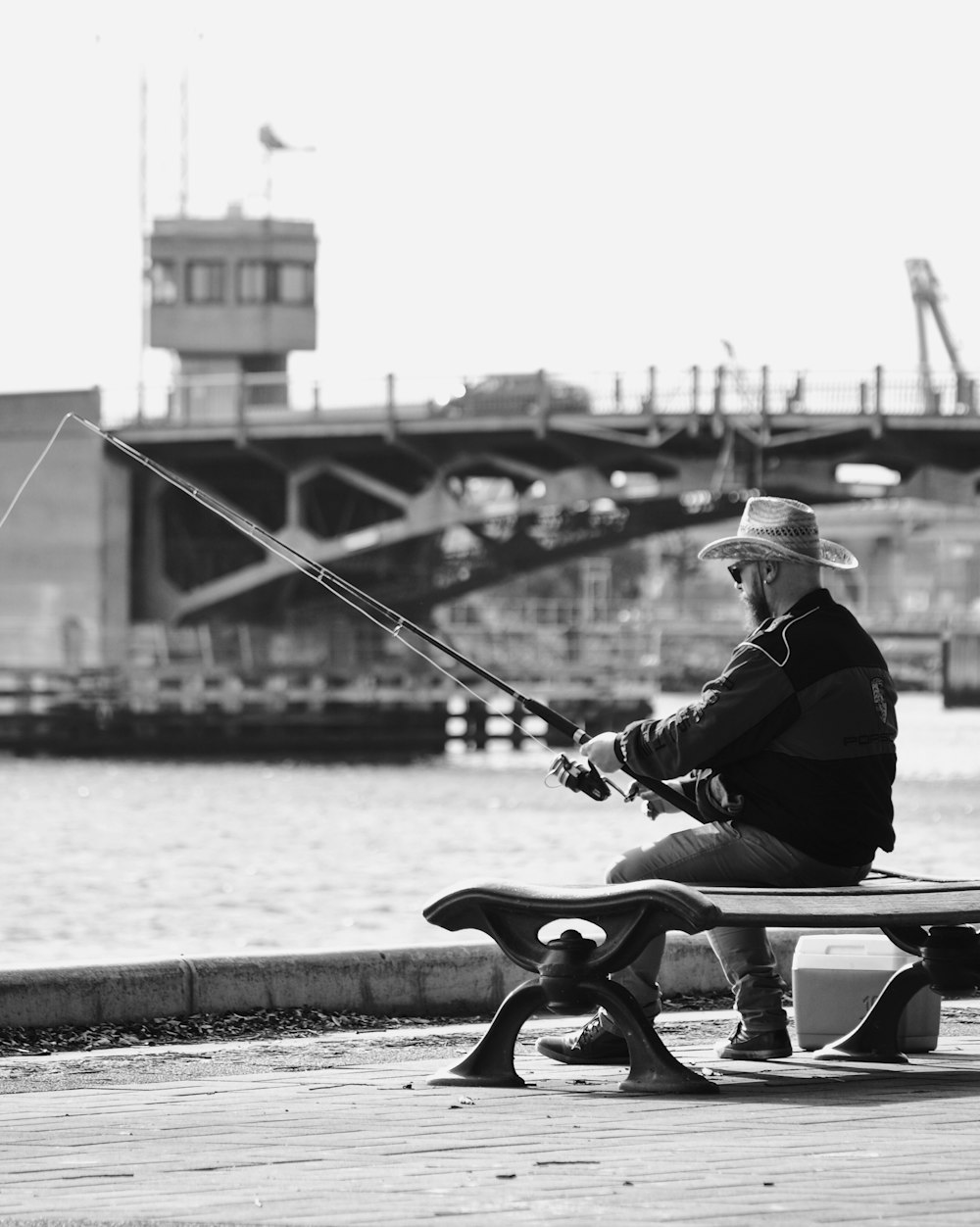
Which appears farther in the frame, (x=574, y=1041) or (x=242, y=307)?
(x=242, y=307)

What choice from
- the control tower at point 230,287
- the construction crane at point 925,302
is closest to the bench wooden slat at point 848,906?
the control tower at point 230,287

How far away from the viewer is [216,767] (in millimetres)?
51906

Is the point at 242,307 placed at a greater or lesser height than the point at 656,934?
greater

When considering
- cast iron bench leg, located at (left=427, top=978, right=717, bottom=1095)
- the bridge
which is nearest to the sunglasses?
cast iron bench leg, located at (left=427, top=978, right=717, bottom=1095)

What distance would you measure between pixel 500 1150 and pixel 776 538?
6.21 feet

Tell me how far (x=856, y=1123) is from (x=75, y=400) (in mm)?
50051

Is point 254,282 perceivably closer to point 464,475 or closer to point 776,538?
point 464,475

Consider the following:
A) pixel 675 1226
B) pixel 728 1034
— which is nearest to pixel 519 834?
pixel 728 1034

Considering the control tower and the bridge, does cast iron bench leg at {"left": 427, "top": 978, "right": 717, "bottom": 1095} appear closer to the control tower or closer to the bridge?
the bridge

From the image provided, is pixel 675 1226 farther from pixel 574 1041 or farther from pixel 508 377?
pixel 508 377

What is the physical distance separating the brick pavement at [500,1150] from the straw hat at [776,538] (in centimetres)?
123

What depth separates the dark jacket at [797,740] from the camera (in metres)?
5.89

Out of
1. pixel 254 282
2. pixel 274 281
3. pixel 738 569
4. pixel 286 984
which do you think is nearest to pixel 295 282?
pixel 274 281

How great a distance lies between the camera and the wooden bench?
551 cm
